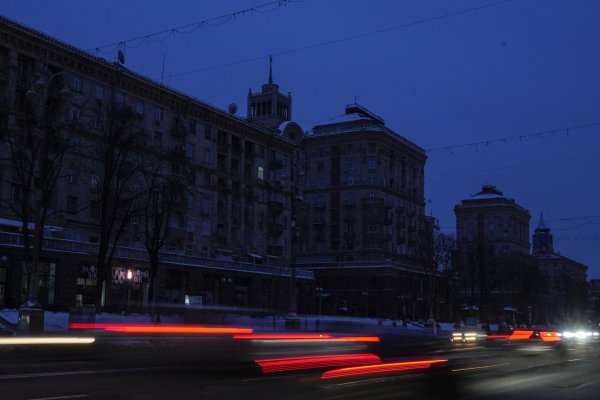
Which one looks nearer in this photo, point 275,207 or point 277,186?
point 275,207

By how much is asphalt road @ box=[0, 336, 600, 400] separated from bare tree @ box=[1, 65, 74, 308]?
1086 cm

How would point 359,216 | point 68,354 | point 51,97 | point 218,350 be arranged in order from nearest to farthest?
point 218,350 < point 68,354 < point 51,97 < point 359,216

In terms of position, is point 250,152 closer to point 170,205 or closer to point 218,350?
point 170,205

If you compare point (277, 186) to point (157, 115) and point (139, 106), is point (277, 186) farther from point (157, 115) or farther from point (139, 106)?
point (139, 106)

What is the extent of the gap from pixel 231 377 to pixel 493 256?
84094 mm

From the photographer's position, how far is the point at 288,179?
285ft

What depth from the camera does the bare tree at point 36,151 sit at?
93.2ft

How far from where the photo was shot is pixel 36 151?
3738 centimetres

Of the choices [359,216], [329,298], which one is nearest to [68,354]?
[329,298]

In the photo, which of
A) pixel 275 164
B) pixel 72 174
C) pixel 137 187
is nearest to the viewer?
pixel 72 174

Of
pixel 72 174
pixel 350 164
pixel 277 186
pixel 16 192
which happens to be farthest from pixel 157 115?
pixel 350 164

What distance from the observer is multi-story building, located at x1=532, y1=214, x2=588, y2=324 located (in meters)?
135

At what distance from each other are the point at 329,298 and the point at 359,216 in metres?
14.1

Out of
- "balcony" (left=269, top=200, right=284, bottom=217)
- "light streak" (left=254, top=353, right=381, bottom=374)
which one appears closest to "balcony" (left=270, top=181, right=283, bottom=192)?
"balcony" (left=269, top=200, right=284, bottom=217)
